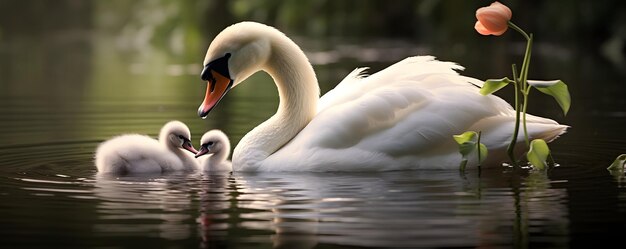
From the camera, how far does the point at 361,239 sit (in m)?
5.65

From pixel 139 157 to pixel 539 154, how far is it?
267 centimetres

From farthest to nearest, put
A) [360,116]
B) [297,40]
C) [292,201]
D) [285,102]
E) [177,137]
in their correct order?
[297,40] → [177,137] → [285,102] → [360,116] → [292,201]

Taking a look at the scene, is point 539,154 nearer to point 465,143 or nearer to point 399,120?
point 465,143

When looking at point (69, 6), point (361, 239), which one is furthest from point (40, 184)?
point (69, 6)

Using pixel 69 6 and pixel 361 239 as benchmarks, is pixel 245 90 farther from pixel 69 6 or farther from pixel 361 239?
pixel 69 6

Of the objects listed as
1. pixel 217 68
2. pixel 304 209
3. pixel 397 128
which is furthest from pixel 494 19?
pixel 304 209

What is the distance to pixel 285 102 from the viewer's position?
884 centimetres

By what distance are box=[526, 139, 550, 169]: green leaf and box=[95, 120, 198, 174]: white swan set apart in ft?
7.86

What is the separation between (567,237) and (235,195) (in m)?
2.25

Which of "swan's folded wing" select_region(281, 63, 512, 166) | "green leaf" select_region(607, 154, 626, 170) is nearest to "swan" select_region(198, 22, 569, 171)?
"swan's folded wing" select_region(281, 63, 512, 166)

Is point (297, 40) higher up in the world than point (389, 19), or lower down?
lower down

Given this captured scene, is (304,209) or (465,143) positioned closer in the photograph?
(304,209)

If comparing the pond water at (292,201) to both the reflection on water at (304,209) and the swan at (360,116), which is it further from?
the swan at (360,116)

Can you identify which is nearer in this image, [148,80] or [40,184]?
[40,184]
